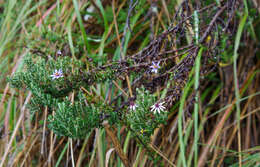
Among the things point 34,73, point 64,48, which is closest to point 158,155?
point 34,73

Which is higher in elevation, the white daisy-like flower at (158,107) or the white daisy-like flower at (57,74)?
the white daisy-like flower at (57,74)

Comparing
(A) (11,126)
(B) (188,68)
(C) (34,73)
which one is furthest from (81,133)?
(A) (11,126)

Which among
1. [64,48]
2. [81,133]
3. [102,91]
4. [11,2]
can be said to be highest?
[11,2]

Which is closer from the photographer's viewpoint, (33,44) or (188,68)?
(188,68)

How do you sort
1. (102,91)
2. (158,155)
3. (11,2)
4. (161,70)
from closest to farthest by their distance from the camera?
(161,70), (158,155), (102,91), (11,2)

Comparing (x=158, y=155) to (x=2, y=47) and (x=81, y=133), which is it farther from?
(x=2, y=47)

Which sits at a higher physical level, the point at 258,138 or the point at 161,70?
the point at 161,70

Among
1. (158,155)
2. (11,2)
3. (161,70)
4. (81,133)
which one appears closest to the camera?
(81,133)

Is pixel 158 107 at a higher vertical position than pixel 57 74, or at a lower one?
lower

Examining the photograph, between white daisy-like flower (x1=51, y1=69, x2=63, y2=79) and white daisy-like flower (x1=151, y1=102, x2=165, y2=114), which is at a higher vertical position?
white daisy-like flower (x1=51, y1=69, x2=63, y2=79)
